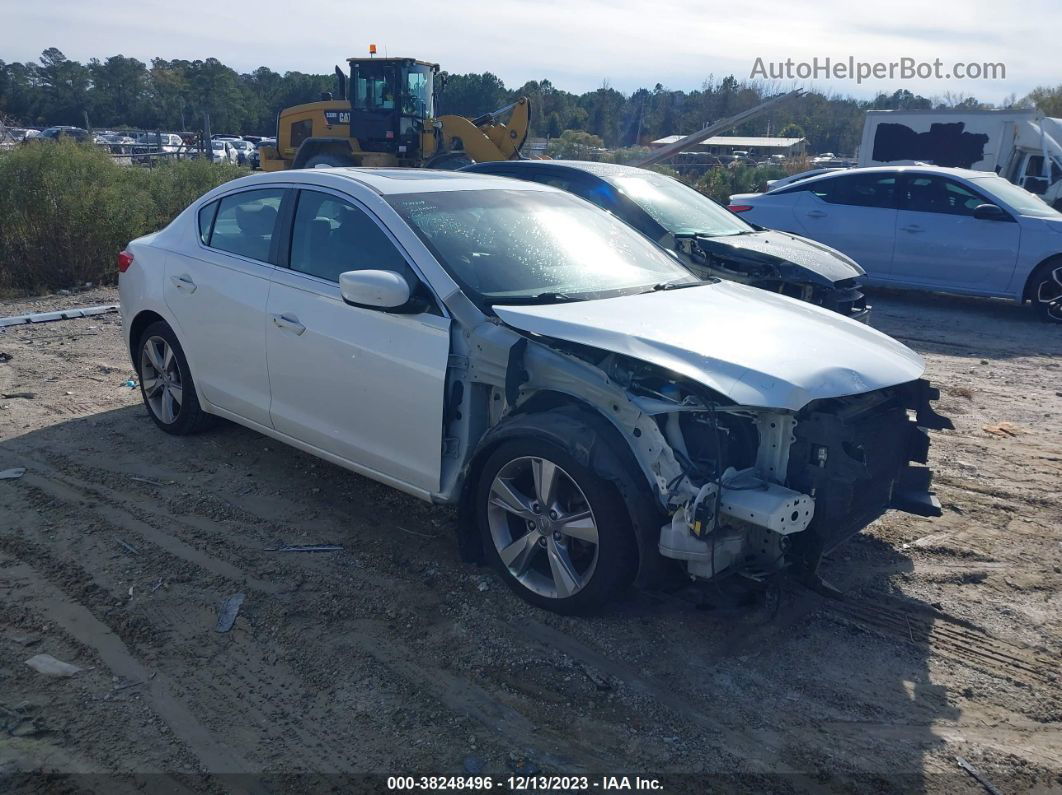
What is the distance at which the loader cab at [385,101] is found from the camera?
1783 cm

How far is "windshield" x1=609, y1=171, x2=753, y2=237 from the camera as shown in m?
8.29

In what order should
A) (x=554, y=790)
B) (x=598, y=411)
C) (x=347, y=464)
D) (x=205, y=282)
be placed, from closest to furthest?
1. (x=554, y=790)
2. (x=598, y=411)
3. (x=347, y=464)
4. (x=205, y=282)

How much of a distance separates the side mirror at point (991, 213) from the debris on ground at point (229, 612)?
31.6ft

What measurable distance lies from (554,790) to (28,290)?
10904 millimetres

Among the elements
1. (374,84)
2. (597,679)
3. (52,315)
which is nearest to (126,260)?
(52,315)

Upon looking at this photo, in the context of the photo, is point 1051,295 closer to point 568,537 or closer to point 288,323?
point 568,537

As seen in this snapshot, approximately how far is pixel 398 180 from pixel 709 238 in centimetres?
394

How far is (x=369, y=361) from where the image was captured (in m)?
4.35

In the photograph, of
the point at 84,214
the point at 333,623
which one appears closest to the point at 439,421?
the point at 333,623

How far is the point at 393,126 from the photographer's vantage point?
707 inches

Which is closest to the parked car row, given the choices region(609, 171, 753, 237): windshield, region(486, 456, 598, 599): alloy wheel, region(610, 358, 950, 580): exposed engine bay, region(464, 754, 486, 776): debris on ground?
region(609, 171, 753, 237): windshield

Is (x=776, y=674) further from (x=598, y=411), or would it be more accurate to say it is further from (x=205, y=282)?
(x=205, y=282)

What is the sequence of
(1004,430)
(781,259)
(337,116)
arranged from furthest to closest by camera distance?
(337,116), (781,259), (1004,430)

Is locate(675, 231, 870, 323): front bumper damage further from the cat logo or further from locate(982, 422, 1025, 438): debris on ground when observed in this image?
the cat logo
